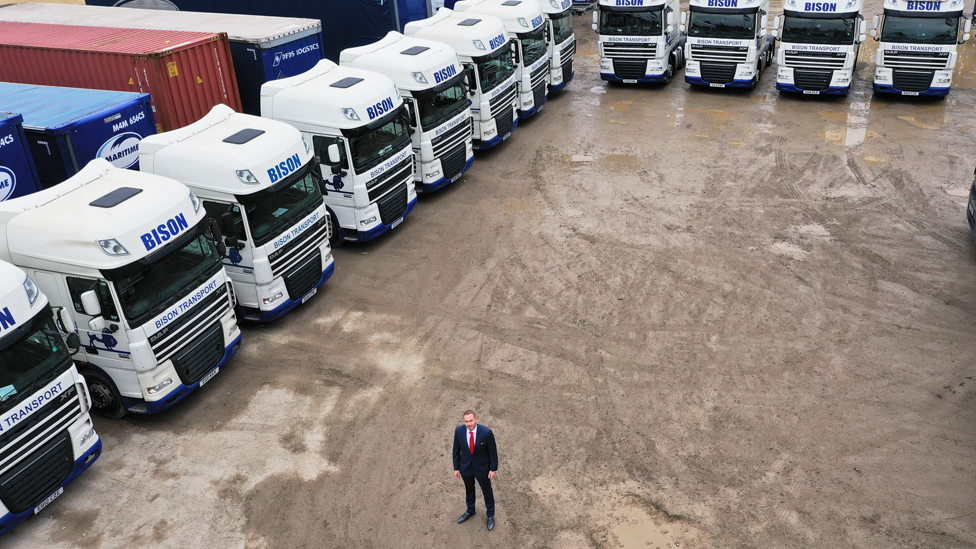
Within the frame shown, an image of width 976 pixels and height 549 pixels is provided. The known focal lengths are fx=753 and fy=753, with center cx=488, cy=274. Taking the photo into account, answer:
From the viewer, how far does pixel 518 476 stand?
9477mm

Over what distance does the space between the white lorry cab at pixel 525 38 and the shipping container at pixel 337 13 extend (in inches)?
82.9

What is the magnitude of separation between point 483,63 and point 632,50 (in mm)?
7503

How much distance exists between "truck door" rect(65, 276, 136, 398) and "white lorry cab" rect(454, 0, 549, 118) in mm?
13371

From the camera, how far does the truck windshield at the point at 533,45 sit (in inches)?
820

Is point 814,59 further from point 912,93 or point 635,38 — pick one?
point 635,38

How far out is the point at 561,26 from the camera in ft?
77.0

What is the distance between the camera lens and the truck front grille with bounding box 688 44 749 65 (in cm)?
2291

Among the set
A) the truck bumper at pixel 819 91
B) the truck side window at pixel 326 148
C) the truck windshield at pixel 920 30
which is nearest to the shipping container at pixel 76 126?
the truck side window at pixel 326 148

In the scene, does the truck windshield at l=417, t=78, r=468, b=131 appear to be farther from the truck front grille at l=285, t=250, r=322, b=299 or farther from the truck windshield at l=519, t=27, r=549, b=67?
the truck front grille at l=285, t=250, r=322, b=299

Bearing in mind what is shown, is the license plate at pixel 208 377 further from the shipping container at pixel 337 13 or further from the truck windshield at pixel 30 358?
the shipping container at pixel 337 13

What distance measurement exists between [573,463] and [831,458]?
10.7 ft

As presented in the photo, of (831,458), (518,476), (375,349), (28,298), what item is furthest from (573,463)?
(28,298)

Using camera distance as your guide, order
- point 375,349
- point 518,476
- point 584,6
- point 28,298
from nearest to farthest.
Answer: point 28,298, point 518,476, point 375,349, point 584,6

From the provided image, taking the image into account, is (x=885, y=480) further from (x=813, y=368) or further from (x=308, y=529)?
(x=308, y=529)
